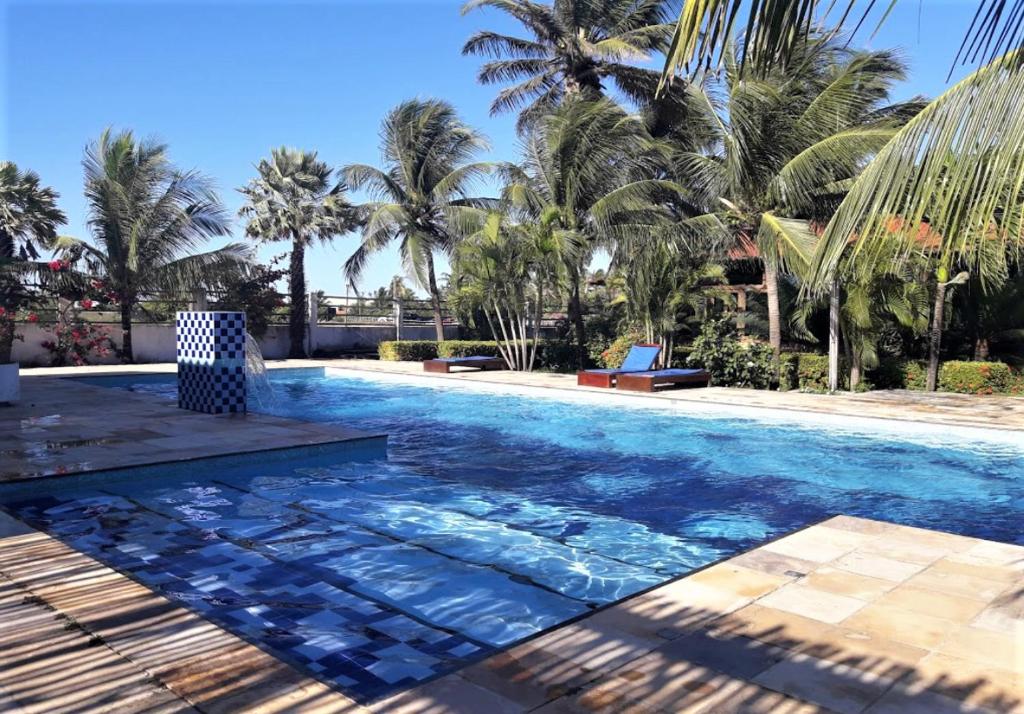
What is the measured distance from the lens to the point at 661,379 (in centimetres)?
1473

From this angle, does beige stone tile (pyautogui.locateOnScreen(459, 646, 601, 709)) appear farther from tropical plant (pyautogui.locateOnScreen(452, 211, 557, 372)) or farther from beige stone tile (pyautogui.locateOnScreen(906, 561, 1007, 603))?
tropical plant (pyautogui.locateOnScreen(452, 211, 557, 372))

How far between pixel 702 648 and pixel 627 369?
1258 centimetres

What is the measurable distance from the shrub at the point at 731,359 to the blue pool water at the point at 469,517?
380 cm

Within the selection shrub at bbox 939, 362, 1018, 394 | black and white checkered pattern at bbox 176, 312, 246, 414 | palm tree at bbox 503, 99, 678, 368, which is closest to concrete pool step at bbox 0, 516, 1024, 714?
black and white checkered pattern at bbox 176, 312, 246, 414

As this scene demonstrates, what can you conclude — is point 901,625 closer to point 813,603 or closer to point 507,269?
point 813,603

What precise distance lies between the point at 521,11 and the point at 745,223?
430 inches

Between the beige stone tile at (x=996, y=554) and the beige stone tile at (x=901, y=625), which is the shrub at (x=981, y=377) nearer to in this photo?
the beige stone tile at (x=996, y=554)

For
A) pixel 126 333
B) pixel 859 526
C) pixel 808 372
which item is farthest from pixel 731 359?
pixel 126 333

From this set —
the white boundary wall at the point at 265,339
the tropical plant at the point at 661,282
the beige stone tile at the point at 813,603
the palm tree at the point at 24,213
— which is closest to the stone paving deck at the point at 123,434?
the beige stone tile at the point at 813,603

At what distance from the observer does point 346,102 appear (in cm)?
1989

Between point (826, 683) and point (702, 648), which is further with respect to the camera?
point (702, 648)

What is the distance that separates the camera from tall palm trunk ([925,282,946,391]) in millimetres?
14180

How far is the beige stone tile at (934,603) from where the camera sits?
3.78 metres

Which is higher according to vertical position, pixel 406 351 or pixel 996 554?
pixel 406 351
